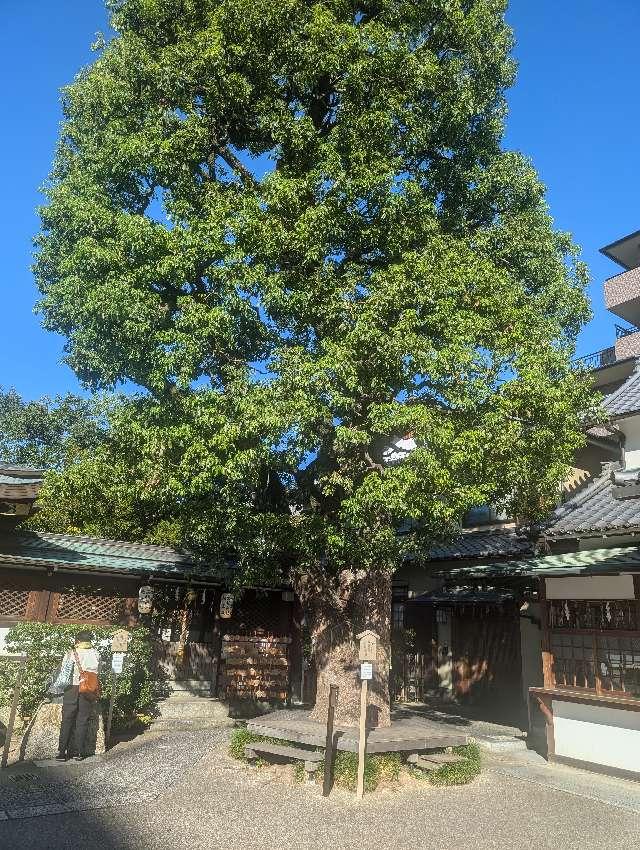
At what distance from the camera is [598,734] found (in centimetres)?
988

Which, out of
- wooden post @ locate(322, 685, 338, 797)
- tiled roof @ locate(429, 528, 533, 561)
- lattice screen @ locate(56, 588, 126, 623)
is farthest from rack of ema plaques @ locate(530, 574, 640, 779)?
lattice screen @ locate(56, 588, 126, 623)

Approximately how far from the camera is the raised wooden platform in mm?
8680

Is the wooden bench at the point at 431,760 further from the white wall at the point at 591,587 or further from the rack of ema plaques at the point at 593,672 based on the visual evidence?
the white wall at the point at 591,587

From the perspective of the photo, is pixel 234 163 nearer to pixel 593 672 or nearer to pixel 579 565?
pixel 579 565

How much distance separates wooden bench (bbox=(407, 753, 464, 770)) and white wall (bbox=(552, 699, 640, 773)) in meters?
2.51

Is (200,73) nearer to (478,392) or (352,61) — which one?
(352,61)

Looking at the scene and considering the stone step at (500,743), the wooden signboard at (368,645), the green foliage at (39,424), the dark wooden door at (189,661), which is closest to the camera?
the wooden signboard at (368,645)

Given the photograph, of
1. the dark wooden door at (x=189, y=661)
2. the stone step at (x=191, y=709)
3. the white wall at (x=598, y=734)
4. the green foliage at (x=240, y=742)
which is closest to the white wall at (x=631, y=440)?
the white wall at (x=598, y=734)

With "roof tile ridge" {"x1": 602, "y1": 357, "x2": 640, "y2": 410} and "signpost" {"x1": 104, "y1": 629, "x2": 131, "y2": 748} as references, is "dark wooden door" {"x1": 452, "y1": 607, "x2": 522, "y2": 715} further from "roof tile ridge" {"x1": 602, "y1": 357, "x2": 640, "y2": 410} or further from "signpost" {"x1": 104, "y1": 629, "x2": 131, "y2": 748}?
"signpost" {"x1": 104, "y1": 629, "x2": 131, "y2": 748}

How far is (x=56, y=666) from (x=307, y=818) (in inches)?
260

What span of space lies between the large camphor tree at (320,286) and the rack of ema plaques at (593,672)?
2049 millimetres

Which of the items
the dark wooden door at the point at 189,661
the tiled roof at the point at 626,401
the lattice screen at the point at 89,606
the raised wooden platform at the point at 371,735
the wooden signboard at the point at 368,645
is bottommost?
the raised wooden platform at the point at 371,735

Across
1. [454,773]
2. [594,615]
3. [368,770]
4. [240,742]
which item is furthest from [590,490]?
[240,742]

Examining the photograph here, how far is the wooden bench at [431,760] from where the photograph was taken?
878cm
